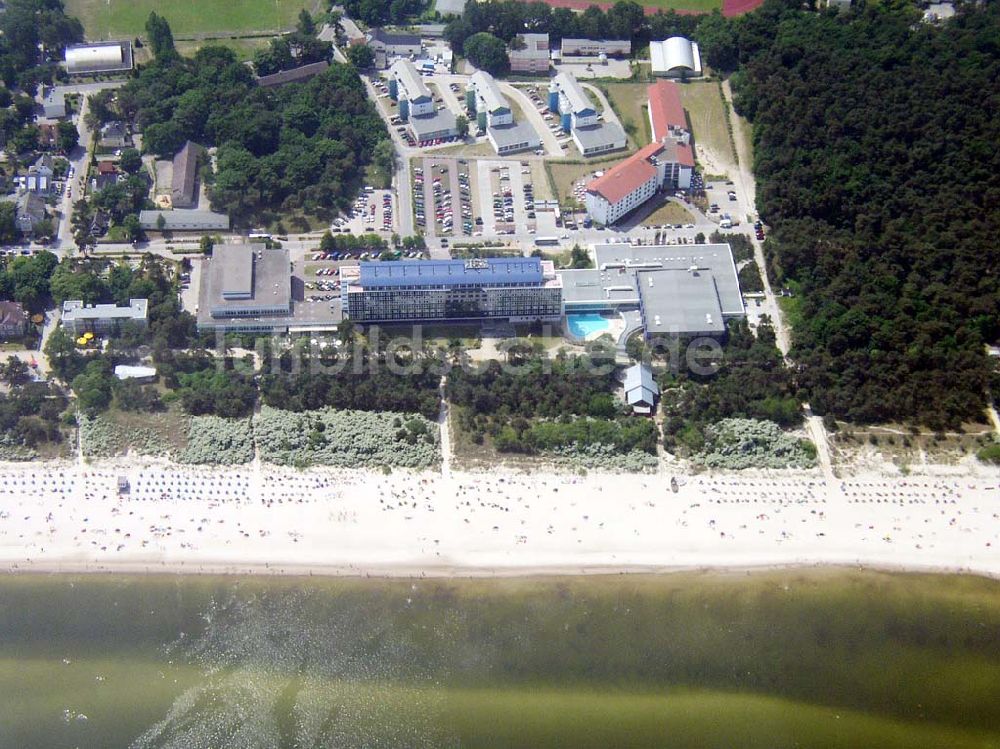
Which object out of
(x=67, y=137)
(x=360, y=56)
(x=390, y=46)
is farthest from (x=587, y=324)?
(x=67, y=137)

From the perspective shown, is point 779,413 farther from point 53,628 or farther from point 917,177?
point 53,628

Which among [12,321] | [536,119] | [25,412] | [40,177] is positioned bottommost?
[25,412]

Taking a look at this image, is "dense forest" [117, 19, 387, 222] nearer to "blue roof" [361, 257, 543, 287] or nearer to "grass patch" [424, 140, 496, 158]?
"grass patch" [424, 140, 496, 158]

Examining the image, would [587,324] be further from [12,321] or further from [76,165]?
[76,165]

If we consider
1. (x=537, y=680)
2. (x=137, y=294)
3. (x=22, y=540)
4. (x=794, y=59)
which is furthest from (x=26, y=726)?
(x=794, y=59)

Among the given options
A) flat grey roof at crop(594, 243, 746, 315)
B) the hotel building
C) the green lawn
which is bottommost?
the hotel building

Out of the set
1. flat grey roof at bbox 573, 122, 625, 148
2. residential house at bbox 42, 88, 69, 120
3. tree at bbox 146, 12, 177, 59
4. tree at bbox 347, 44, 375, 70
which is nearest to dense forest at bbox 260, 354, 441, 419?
flat grey roof at bbox 573, 122, 625, 148

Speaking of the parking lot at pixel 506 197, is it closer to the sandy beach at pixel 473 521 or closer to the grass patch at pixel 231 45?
the sandy beach at pixel 473 521
